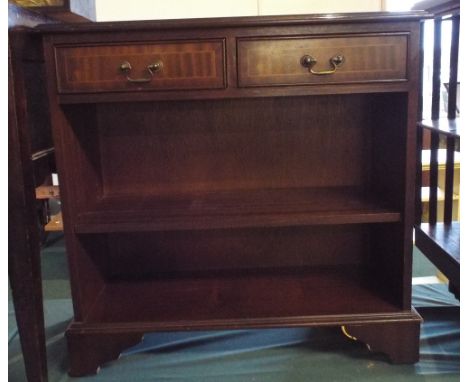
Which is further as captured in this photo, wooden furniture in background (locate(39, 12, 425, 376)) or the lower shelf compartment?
the lower shelf compartment

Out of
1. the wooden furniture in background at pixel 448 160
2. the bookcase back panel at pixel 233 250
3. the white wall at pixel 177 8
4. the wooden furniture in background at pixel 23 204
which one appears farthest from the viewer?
the white wall at pixel 177 8

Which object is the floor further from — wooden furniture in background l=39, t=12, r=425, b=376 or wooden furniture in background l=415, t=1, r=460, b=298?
wooden furniture in background l=415, t=1, r=460, b=298

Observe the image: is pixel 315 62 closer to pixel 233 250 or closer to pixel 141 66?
pixel 141 66

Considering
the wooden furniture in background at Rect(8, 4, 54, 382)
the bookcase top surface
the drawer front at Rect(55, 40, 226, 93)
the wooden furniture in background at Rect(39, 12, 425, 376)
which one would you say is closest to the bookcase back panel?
the wooden furniture in background at Rect(39, 12, 425, 376)

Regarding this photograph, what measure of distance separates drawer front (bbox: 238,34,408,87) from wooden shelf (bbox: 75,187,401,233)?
0.34 metres

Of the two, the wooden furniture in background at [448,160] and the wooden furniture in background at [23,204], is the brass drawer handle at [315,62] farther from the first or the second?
the wooden furniture in background at [23,204]

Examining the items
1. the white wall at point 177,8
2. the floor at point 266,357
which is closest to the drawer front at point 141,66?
the floor at point 266,357

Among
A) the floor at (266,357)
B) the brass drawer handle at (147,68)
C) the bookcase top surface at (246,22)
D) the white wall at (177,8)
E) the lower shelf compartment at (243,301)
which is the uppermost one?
the white wall at (177,8)

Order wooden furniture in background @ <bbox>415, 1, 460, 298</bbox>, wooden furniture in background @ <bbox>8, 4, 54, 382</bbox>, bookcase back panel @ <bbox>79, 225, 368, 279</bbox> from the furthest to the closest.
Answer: bookcase back panel @ <bbox>79, 225, 368, 279</bbox>
wooden furniture in background @ <bbox>415, 1, 460, 298</bbox>
wooden furniture in background @ <bbox>8, 4, 54, 382</bbox>

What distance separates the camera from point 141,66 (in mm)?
1190

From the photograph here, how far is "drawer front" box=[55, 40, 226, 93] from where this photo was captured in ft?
3.88

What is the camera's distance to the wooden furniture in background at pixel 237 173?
1.18 meters

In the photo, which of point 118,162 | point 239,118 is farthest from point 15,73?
point 239,118

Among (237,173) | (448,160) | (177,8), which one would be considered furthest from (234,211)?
(177,8)
